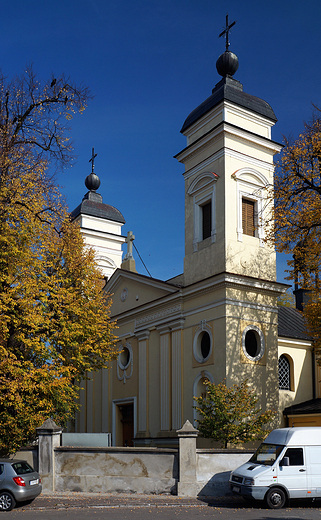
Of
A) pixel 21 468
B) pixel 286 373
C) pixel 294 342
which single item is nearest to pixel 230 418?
pixel 21 468

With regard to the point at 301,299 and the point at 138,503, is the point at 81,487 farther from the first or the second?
the point at 301,299

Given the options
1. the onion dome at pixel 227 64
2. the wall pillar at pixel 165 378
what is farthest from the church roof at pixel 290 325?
the onion dome at pixel 227 64

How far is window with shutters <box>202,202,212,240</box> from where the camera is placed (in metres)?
24.7

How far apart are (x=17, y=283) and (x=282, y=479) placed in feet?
35.1

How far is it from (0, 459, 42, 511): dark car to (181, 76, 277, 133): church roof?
16.5 meters

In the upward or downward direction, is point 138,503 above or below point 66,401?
below

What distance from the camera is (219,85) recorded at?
83.9ft

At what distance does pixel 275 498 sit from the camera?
14.7 metres

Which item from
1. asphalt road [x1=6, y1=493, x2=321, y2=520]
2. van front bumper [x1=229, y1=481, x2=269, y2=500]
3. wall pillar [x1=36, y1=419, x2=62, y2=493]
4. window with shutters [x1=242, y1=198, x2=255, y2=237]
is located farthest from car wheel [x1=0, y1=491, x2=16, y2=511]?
window with shutters [x1=242, y1=198, x2=255, y2=237]

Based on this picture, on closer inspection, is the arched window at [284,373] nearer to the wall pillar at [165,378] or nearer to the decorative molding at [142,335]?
the wall pillar at [165,378]

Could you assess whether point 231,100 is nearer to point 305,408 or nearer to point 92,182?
point 305,408

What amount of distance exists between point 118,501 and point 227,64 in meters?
18.8

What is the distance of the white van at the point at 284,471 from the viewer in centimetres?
1471

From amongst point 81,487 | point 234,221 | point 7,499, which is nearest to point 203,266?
point 234,221
